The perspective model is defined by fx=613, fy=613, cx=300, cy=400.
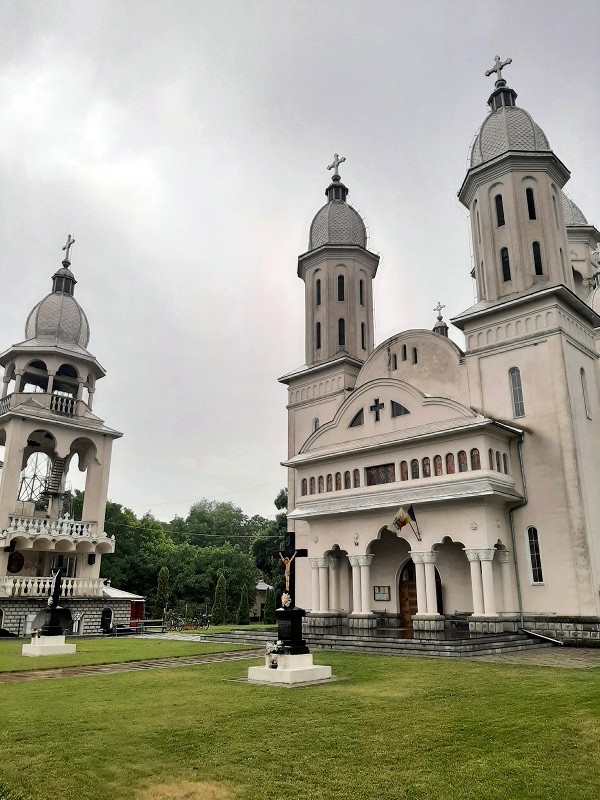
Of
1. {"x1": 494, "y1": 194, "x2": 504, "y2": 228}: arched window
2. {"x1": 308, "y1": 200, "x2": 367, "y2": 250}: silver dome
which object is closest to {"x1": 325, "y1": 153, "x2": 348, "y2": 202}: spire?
{"x1": 308, "y1": 200, "x2": 367, "y2": 250}: silver dome

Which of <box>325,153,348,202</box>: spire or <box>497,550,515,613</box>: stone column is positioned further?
<box>325,153,348,202</box>: spire

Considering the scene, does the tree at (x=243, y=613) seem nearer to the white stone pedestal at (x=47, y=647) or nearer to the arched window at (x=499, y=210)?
the white stone pedestal at (x=47, y=647)

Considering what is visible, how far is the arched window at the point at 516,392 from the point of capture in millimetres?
23484

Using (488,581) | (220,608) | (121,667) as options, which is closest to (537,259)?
(488,581)

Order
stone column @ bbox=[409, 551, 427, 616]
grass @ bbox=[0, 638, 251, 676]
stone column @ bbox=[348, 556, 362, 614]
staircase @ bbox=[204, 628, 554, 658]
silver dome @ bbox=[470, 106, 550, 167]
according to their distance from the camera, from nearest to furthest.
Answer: grass @ bbox=[0, 638, 251, 676] → staircase @ bbox=[204, 628, 554, 658] → stone column @ bbox=[409, 551, 427, 616] → stone column @ bbox=[348, 556, 362, 614] → silver dome @ bbox=[470, 106, 550, 167]

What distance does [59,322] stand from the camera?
3319cm

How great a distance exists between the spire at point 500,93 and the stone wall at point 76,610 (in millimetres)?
30232

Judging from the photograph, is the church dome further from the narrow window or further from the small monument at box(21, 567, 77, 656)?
the small monument at box(21, 567, 77, 656)

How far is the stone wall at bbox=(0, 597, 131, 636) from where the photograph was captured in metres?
26.4

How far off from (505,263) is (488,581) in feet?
44.1

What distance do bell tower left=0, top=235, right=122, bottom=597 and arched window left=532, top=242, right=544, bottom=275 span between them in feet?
72.8

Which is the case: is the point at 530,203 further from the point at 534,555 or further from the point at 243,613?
the point at 243,613

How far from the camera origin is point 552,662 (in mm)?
14914

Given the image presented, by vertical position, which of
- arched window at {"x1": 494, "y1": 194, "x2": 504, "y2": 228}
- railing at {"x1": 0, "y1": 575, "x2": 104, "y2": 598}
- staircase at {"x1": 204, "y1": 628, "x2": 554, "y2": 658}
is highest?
arched window at {"x1": 494, "y1": 194, "x2": 504, "y2": 228}
